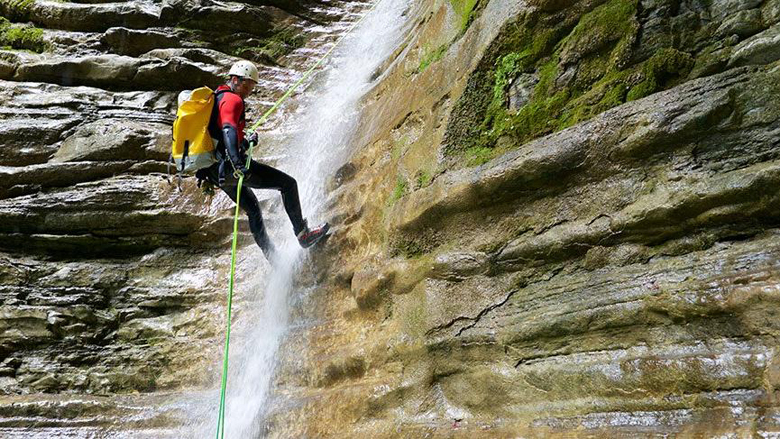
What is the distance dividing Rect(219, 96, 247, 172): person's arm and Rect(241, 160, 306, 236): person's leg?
0.52 m

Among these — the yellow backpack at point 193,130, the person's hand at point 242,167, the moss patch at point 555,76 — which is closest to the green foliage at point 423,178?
the moss patch at point 555,76

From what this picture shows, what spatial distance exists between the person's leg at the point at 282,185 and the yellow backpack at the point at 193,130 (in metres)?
0.79

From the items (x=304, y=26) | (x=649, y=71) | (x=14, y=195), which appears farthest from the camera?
(x=304, y=26)

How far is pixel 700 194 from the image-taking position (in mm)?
4266

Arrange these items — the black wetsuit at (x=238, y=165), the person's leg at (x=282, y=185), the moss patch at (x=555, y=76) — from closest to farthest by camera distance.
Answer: the moss patch at (x=555, y=76) < the black wetsuit at (x=238, y=165) < the person's leg at (x=282, y=185)

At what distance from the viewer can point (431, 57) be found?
8.31 m

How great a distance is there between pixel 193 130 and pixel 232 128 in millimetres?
590

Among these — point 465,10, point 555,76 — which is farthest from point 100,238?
point 555,76

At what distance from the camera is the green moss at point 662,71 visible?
16.4 ft

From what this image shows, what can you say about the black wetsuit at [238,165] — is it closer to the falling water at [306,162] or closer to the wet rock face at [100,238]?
the falling water at [306,162]

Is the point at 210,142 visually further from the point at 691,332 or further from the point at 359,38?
the point at 359,38

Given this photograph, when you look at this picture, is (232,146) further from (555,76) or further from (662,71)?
(662,71)

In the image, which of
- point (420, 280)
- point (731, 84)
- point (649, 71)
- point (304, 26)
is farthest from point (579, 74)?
point (304, 26)

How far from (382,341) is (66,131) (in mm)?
9329
